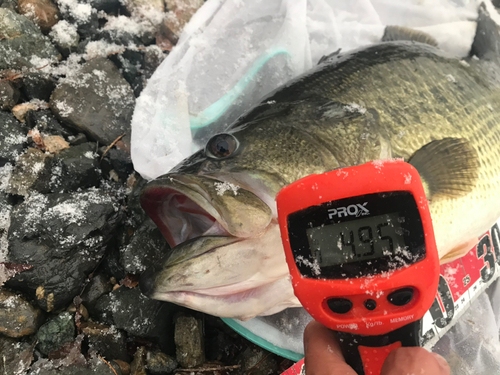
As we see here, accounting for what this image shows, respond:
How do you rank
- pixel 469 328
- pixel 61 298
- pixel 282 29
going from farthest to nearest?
pixel 282 29 < pixel 469 328 < pixel 61 298

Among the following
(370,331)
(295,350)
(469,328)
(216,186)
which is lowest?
(469,328)

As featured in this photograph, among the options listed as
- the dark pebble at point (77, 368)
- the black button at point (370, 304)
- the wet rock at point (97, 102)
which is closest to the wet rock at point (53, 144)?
the wet rock at point (97, 102)

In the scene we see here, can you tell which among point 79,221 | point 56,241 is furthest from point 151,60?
point 56,241

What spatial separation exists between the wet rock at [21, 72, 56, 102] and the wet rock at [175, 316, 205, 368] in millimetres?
1383

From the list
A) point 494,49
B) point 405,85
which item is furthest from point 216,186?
point 494,49

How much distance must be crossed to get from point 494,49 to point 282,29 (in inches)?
→ 46.8

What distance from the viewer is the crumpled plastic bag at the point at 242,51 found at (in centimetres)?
179

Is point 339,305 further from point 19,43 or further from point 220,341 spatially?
point 19,43

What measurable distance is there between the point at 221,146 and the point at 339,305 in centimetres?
62

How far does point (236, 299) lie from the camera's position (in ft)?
4.07

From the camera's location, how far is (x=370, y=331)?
35.6 inches

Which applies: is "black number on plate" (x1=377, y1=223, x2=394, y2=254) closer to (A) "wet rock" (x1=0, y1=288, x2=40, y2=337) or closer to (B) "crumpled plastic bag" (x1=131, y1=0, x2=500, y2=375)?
(B) "crumpled plastic bag" (x1=131, y1=0, x2=500, y2=375)

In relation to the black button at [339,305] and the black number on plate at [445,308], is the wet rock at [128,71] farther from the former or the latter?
the black number on plate at [445,308]

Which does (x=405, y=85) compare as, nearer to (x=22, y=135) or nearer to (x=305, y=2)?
(x=305, y=2)
